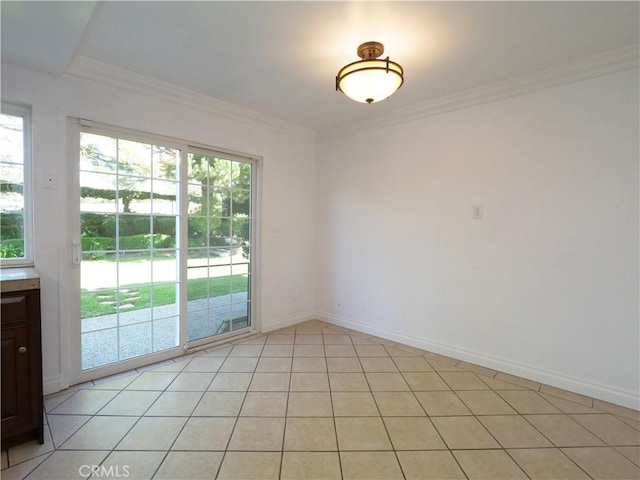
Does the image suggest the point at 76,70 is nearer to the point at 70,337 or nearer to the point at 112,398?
the point at 70,337

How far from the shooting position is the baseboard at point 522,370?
90.7 inches

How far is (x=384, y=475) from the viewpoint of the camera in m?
1.62

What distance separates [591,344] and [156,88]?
421cm

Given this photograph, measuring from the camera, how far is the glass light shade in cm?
200

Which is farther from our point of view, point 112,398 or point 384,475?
point 112,398

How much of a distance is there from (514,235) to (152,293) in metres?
3.35

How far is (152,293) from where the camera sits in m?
2.91

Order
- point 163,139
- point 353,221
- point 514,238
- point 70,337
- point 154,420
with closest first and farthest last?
point 154,420, point 70,337, point 514,238, point 163,139, point 353,221

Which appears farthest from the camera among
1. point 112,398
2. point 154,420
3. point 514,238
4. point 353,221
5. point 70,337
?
point 353,221

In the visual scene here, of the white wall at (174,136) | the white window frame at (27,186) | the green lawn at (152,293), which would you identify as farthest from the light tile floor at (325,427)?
the white window frame at (27,186)

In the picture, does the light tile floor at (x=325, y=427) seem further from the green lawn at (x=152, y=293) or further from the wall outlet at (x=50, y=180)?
the wall outlet at (x=50, y=180)

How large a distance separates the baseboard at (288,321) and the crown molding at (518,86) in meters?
2.56

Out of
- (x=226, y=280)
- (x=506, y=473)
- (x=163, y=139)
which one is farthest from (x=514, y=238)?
(x=163, y=139)

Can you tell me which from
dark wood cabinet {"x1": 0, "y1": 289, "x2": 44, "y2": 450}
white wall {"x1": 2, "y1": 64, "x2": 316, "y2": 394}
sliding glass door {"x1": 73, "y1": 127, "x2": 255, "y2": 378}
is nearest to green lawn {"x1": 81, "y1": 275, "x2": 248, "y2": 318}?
sliding glass door {"x1": 73, "y1": 127, "x2": 255, "y2": 378}
